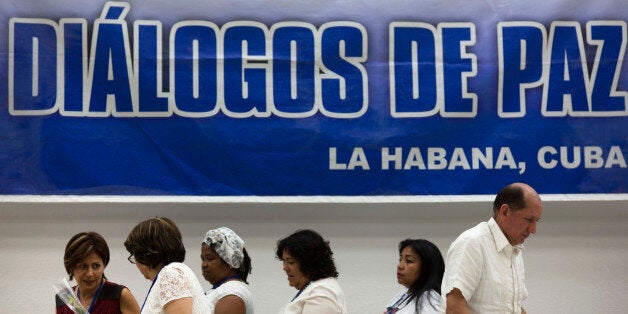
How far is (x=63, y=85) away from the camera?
4672mm

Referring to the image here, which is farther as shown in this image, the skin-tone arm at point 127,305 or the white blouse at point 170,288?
the skin-tone arm at point 127,305

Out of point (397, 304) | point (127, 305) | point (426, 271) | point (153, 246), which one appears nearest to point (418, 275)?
point (426, 271)

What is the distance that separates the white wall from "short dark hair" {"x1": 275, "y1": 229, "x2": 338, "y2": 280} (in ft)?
2.99

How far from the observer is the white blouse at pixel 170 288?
2.89 m

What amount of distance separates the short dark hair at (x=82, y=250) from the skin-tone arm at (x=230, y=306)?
0.55 m

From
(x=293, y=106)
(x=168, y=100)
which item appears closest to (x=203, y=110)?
(x=168, y=100)

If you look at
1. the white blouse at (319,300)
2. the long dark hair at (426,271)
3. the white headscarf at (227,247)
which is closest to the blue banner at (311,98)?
the white headscarf at (227,247)

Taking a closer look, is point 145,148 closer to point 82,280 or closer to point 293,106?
point 293,106

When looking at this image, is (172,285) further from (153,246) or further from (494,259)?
(494,259)

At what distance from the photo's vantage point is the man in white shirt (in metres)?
3.25

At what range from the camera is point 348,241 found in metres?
4.91

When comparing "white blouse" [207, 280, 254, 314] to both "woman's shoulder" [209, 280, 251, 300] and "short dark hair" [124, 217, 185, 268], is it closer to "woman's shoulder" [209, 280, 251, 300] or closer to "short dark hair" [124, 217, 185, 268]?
"woman's shoulder" [209, 280, 251, 300]

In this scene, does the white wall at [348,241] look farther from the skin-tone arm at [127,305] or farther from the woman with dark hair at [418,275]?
the skin-tone arm at [127,305]

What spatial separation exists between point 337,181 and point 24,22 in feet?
6.11
